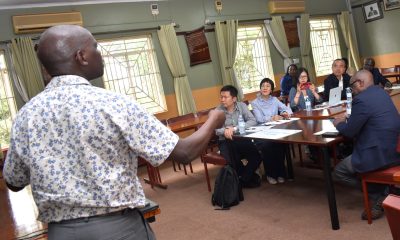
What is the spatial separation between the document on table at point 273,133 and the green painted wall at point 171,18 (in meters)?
3.71

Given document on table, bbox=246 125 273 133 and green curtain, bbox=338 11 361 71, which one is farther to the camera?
green curtain, bbox=338 11 361 71

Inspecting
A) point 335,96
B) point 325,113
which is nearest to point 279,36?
point 335,96

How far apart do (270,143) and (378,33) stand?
23.6ft

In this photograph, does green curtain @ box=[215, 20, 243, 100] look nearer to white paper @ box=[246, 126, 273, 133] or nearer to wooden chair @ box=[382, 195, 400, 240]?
white paper @ box=[246, 126, 273, 133]

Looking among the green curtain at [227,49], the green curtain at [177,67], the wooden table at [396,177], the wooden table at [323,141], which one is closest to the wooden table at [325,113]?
the wooden table at [323,141]

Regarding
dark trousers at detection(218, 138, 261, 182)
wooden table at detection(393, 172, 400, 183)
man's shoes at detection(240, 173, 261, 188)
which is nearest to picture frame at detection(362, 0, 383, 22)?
dark trousers at detection(218, 138, 261, 182)

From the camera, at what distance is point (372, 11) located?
31.2 feet

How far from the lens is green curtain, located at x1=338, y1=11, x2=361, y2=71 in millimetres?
9578

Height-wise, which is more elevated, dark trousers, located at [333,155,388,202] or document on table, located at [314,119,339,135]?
document on table, located at [314,119,339,135]

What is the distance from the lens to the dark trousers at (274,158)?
403 centimetres

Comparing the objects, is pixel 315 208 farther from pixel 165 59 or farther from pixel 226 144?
pixel 165 59

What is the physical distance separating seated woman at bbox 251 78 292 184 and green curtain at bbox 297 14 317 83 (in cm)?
465

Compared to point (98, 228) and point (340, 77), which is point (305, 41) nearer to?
point (340, 77)

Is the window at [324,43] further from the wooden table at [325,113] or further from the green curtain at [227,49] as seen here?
the wooden table at [325,113]
